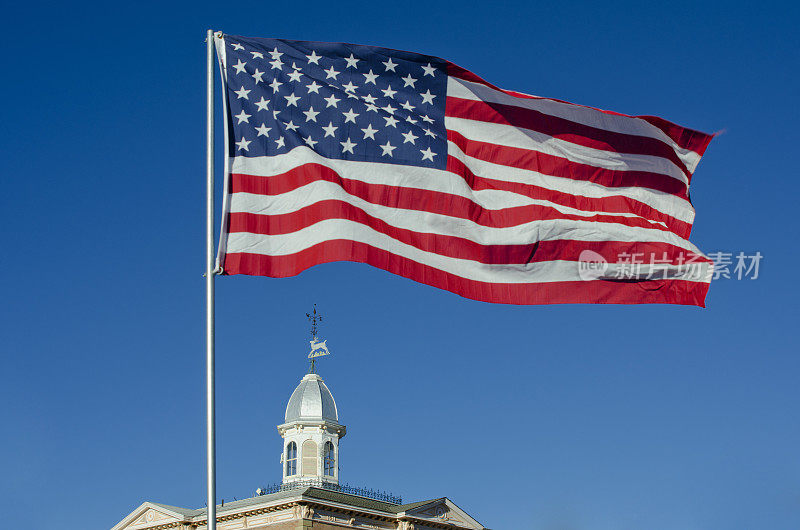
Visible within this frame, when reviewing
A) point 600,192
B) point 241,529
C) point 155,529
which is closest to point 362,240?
point 600,192

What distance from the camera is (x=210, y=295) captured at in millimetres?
14297

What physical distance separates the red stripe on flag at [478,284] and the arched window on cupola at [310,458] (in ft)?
141

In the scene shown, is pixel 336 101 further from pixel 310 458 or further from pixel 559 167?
pixel 310 458

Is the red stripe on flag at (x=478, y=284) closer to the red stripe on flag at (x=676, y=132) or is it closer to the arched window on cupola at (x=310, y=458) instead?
the red stripe on flag at (x=676, y=132)

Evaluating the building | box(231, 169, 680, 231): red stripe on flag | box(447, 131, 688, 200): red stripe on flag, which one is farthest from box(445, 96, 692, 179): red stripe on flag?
the building

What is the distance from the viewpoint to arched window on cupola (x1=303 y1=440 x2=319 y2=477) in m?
58.7

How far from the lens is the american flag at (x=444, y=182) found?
15734 mm

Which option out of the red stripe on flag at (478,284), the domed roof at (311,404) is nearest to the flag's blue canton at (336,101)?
the red stripe on flag at (478,284)

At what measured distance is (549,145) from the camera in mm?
17797

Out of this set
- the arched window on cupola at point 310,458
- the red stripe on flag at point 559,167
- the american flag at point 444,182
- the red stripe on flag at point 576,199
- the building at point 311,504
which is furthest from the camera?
the arched window on cupola at point 310,458

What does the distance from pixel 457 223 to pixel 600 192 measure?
2672mm

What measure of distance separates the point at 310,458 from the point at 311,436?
1.26 m

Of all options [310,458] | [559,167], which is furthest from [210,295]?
[310,458]

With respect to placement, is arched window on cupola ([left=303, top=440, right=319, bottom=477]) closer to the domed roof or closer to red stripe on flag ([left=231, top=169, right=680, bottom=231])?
the domed roof
